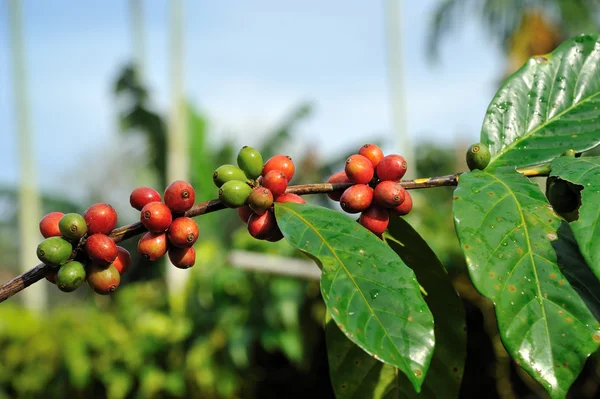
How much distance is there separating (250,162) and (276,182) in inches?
2.7

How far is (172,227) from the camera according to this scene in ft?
2.40

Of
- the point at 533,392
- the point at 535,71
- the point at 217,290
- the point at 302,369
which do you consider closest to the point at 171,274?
the point at 217,290

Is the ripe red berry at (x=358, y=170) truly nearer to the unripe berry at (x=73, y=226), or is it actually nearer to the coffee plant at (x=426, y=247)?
the coffee plant at (x=426, y=247)

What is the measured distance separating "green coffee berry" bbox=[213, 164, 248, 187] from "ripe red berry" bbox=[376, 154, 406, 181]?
0.16 m

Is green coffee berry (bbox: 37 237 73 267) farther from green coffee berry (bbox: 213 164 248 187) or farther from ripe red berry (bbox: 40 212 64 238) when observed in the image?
green coffee berry (bbox: 213 164 248 187)

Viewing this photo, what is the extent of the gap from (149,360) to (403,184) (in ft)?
16.5

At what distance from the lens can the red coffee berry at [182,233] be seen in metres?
0.72

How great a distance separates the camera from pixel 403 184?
73 cm

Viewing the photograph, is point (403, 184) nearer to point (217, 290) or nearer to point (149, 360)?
point (217, 290)

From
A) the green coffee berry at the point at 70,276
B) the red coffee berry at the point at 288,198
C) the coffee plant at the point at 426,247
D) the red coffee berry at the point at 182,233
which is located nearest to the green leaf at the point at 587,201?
Result: the coffee plant at the point at 426,247

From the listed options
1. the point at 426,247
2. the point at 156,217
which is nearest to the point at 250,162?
the point at 156,217

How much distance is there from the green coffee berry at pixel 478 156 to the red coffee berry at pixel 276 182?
0.71 feet

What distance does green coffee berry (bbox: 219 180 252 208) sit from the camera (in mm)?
706

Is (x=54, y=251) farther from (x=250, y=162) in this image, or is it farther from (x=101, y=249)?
(x=250, y=162)
